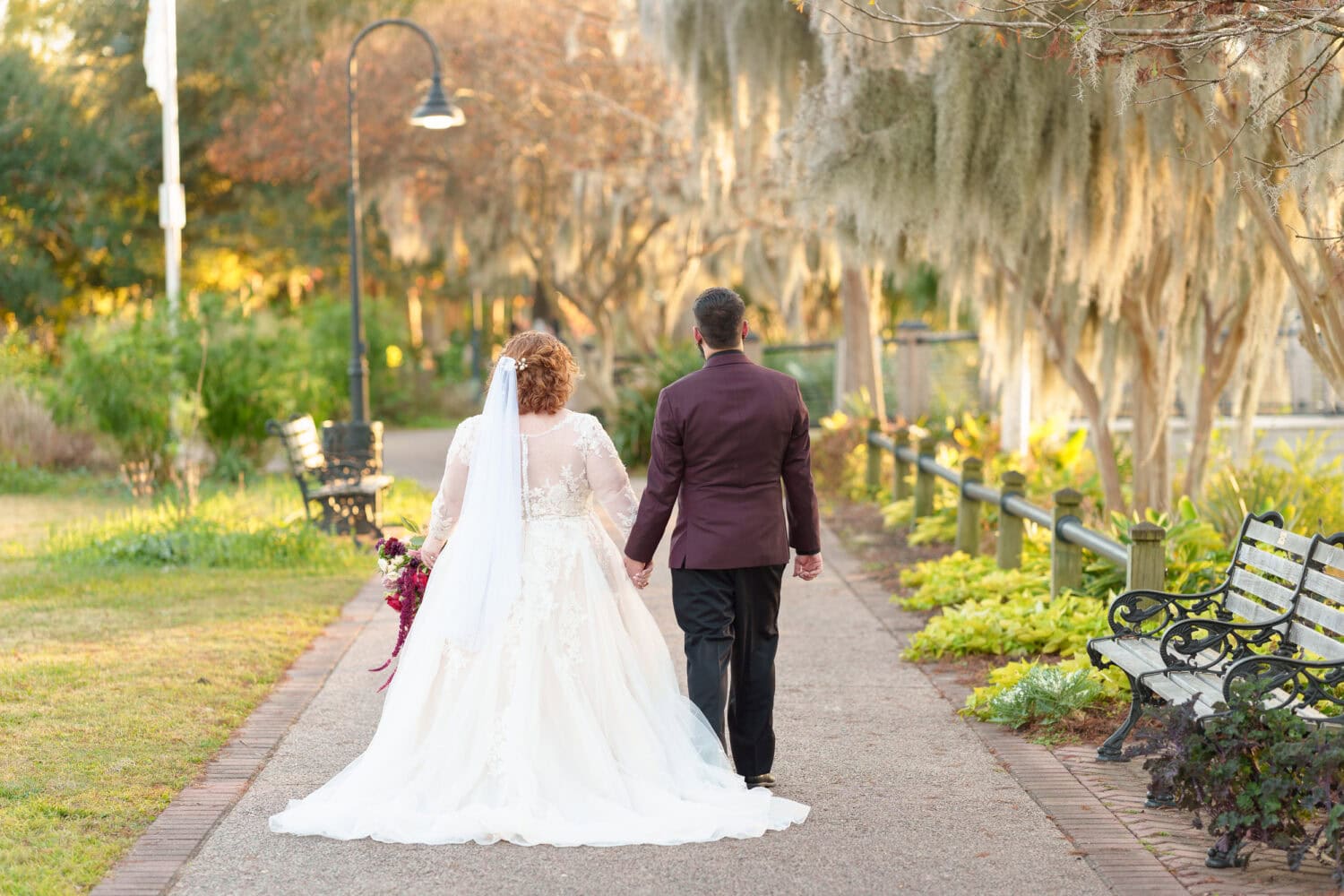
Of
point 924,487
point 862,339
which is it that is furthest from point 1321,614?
point 862,339

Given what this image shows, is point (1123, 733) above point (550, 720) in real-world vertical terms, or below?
below

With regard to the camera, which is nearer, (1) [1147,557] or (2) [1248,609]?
(2) [1248,609]

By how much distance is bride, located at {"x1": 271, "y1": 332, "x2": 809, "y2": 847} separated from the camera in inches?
191

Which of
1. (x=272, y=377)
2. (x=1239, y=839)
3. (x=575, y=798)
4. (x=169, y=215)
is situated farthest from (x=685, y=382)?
(x=169, y=215)

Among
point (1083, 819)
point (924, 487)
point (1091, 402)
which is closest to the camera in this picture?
point (1083, 819)

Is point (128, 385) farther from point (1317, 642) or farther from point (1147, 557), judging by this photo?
point (1317, 642)

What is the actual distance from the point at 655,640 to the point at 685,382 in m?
0.94

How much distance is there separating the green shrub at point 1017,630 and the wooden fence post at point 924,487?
4.16 m

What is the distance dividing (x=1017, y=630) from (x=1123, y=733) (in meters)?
1.91

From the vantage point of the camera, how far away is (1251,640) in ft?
17.9

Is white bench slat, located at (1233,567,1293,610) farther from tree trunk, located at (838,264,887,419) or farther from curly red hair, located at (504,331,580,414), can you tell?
tree trunk, located at (838,264,887,419)

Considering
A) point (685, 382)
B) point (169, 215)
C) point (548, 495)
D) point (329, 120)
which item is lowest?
point (548, 495)

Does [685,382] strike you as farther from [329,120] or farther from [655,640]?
[329,120]

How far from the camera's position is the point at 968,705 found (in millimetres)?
6559
